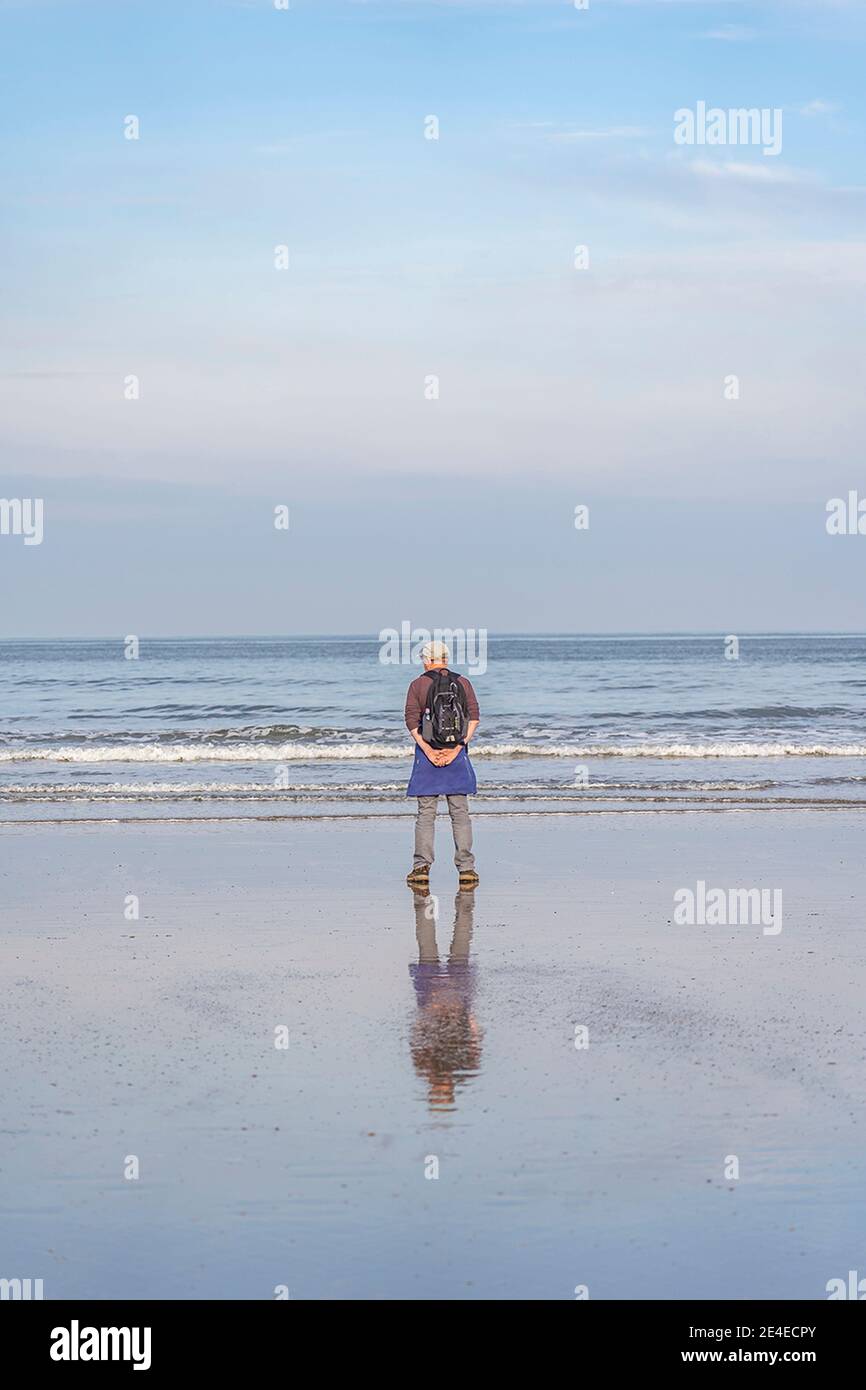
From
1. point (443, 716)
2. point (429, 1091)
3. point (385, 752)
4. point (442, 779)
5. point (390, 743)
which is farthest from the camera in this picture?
point (390, 743)

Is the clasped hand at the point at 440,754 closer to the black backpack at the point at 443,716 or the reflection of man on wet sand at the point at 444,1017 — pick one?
the black backpack at the point at 443,716

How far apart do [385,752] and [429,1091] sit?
20.1 metres

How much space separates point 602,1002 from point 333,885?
13.5 ft

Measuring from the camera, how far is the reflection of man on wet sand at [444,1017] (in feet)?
19.7

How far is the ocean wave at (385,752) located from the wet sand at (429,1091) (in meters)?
13.7

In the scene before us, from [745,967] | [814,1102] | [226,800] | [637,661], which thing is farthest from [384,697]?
[814,1102]

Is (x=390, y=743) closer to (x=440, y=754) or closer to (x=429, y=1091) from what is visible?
(x=440, y=754)

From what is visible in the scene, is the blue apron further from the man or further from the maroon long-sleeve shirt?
the maroon long-sleeve shirt

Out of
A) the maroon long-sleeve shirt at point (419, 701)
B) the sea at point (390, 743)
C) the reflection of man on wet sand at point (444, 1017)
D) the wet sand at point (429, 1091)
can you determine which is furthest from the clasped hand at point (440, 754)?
the sea at point (390, 743)

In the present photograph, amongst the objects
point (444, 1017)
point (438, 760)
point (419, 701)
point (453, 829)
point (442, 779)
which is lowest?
point (444, 1017)

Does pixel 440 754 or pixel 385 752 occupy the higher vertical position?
pixel 440 754

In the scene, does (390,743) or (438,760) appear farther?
(390,743)

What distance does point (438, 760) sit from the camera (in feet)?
36.8

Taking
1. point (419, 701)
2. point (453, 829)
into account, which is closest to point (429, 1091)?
point (453, 829)
